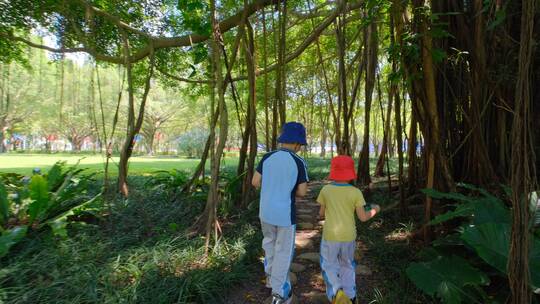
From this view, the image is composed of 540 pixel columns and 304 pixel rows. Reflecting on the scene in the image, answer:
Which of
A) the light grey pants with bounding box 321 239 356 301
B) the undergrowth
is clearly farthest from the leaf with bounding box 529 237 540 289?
the undergrowth

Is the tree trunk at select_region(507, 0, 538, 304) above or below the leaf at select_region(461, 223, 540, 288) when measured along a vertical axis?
above

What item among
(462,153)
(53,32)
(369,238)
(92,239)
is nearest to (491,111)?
(462,153)

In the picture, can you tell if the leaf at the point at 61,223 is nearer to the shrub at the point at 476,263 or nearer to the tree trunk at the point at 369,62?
the shrub at the point at 476,263

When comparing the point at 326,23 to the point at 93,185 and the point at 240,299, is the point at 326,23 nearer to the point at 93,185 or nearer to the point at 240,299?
the point at 240,299

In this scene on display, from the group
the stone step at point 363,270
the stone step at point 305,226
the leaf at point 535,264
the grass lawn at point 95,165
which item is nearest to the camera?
the leaf at point 535,264

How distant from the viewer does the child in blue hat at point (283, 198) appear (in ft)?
7.72

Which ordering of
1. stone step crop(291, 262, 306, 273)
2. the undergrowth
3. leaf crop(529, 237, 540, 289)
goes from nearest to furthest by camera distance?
leaf crop(529, 237, 540, 289)
the undergrowth
stone step crop(291, 262, 306, 273)

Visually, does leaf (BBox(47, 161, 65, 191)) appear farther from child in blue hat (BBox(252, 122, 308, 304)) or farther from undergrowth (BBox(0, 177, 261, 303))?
child in blue hat (BBox(252, 122, 308, 304))

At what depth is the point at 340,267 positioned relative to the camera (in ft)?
7.86

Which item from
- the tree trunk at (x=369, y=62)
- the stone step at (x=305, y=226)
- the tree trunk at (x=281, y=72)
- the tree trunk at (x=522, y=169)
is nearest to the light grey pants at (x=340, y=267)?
the tree trunk at (x=522, y=169)

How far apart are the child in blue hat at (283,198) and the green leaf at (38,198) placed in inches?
89.1

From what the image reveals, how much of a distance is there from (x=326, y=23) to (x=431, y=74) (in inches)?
96.3

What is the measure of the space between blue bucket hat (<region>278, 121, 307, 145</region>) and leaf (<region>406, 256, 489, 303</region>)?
1.05 meters

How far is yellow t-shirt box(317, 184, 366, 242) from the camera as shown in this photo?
2.34 m
